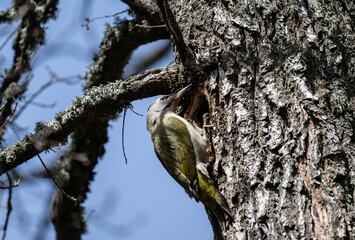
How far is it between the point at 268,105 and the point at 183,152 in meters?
1.40

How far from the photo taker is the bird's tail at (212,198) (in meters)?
3.16

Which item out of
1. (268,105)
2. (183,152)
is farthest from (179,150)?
(268,105)

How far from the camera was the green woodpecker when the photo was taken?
3.45 metres

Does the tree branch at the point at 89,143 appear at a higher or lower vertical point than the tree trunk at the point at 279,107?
higher

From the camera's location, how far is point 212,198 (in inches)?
134

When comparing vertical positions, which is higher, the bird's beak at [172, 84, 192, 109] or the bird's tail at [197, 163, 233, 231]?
the bird's beak at [172, 84, 192, 109]

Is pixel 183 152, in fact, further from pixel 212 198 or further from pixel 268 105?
pixel 268 105

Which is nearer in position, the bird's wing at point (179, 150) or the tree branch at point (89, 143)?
the bird's wing at point (179, 150)

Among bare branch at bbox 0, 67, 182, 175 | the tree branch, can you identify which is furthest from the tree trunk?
the tree branch

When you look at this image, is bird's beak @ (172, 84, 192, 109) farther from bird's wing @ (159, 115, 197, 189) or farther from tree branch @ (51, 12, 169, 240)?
A: tree branch @ (51, 12, 169, 240)

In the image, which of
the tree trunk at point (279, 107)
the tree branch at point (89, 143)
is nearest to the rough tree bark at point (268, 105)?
the tree trunk at point (279, 107)

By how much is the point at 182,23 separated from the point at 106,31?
1874 mm

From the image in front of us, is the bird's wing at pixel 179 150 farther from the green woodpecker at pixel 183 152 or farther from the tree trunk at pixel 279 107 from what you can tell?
the tree trunk at pixel 279 107

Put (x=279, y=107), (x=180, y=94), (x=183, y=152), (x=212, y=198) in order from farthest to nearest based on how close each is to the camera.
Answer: (x=183, y=152) < (x=180, y=94) < (x=212, y=198) < (x=279, y=107)
